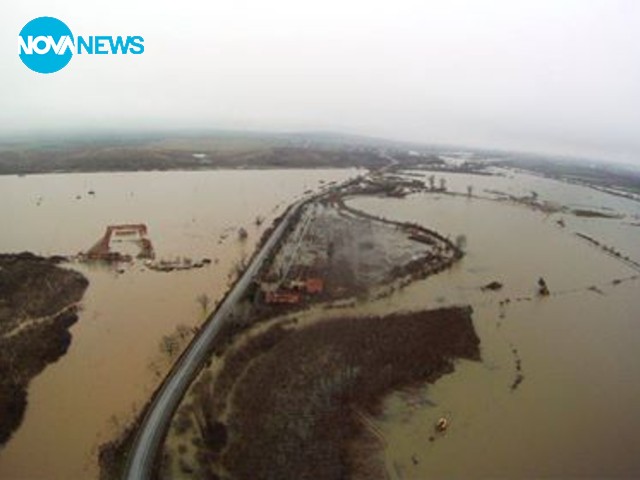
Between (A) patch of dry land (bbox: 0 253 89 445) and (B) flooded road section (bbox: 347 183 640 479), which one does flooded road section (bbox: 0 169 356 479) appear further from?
(B) flooded road section (bbox: 347 183 640 479)

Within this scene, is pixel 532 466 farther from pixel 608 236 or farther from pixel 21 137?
pixel 21 137

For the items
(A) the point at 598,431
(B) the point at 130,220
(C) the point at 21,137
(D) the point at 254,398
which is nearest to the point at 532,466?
(A) the point at 598,431

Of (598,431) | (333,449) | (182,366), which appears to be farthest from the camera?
(182,366)

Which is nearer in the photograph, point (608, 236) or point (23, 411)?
point (23, 411)

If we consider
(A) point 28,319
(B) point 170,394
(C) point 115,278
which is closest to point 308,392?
(B) point 170,394

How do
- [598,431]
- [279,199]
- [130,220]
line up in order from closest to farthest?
[598,431]
[130,220]
[279,199]

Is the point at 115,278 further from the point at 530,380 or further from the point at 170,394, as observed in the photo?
the point at 530,380
